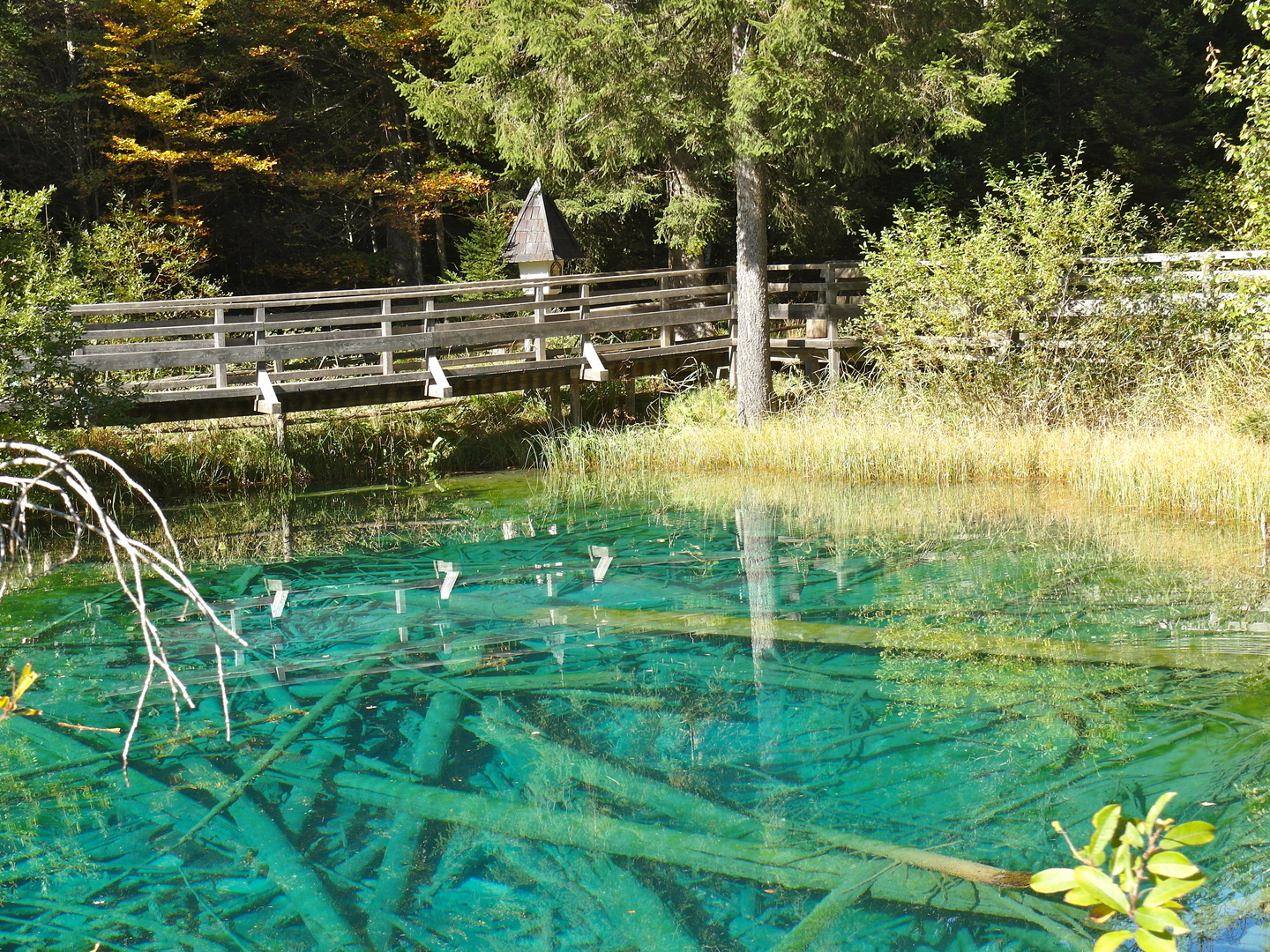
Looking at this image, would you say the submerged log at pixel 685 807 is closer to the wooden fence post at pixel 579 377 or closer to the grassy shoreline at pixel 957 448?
the grassy shoreline at pixel 957 448

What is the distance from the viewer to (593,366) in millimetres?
14094

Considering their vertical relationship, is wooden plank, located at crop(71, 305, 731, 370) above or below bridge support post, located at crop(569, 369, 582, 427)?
above

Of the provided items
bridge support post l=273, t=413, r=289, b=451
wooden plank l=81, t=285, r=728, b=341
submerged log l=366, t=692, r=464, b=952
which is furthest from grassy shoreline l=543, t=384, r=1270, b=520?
submerged log l=366, t=692, r=464, b=952

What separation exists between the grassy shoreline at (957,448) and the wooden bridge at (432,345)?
3.07 feet

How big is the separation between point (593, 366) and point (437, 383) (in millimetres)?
2033

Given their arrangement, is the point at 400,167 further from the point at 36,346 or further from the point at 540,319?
the point at 36,346

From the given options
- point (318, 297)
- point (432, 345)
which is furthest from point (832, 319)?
point (318, 297)

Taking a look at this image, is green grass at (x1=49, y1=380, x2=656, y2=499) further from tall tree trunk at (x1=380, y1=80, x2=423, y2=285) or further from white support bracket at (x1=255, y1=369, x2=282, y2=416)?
tall tree trunk at (x1=380, y1=80, x2=423, y2=285)

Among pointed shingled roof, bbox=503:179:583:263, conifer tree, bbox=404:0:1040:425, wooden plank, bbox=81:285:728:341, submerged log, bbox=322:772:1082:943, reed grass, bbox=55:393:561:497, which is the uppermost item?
conifer tree, bbox=404:0:1040:425

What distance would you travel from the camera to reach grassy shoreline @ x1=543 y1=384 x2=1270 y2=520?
9.72 metres

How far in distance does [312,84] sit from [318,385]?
29.9ft

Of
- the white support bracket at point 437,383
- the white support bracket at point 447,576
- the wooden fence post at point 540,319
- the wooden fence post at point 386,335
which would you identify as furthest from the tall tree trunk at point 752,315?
the white support bracket at point 447,576

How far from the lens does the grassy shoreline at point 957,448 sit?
972cm

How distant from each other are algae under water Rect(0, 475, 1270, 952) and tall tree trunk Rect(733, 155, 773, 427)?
4753 mm
